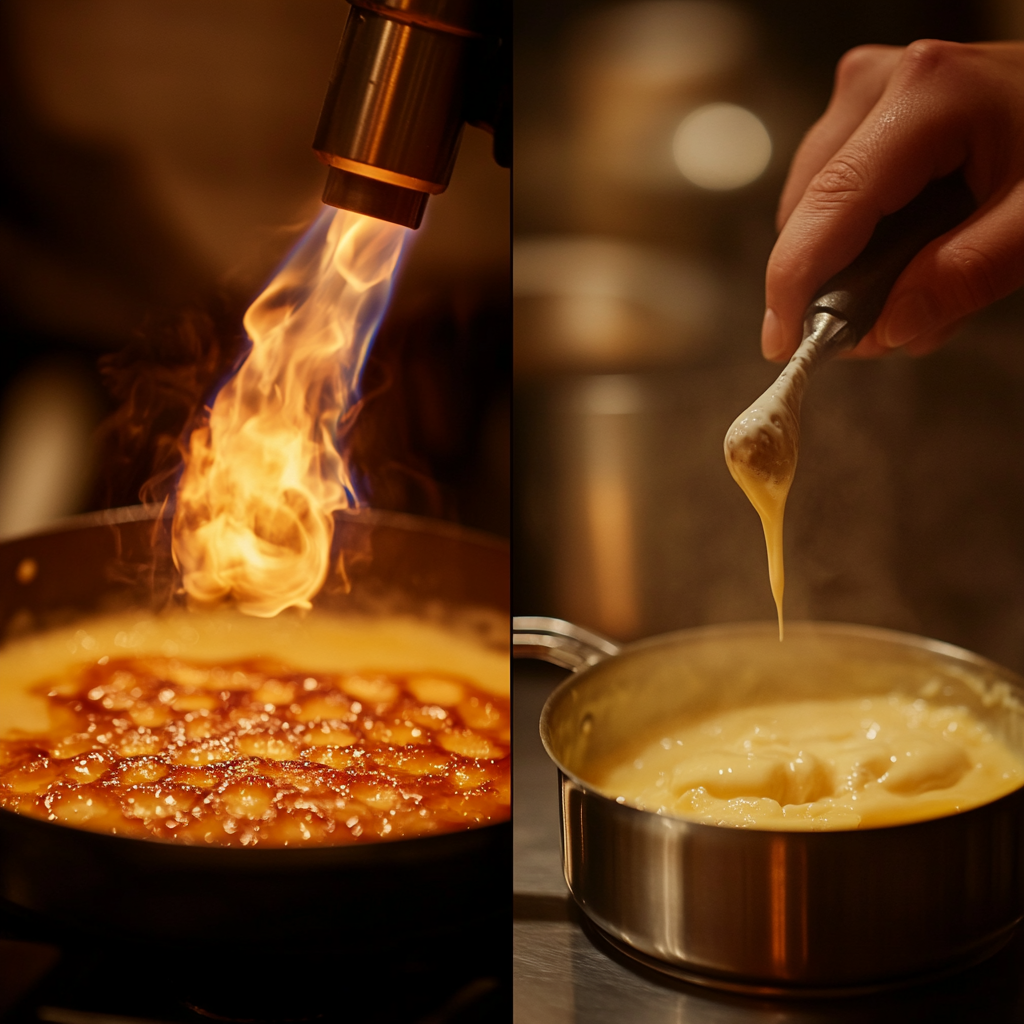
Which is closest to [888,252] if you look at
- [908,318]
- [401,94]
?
[908,318]

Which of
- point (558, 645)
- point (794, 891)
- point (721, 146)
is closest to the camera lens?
point (794, 891)

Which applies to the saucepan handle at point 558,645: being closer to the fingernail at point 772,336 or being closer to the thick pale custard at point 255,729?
the thick pale custard at point 255,729

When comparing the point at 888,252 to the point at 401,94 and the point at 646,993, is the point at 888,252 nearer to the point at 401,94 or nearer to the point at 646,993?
the point at 401,94

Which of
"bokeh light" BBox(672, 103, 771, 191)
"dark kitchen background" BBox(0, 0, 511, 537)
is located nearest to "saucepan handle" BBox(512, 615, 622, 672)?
"bokeh light" BBox(672, 103, 771, 191)

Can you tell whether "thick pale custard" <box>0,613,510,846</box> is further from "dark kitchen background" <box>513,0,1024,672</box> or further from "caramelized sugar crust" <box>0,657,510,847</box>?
"dark kitchen background" <box>513,0,1024,672</box>

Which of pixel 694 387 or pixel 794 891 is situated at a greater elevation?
pixel 694 387

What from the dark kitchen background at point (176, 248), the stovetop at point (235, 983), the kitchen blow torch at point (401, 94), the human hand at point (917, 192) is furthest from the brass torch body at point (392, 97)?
the dark kitchen background at point (176, 248)
